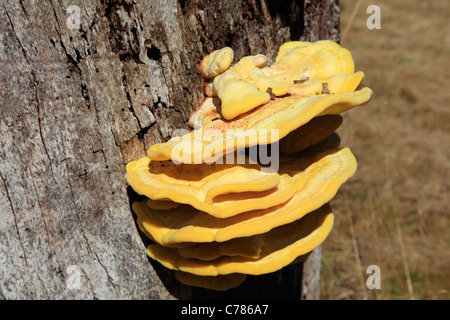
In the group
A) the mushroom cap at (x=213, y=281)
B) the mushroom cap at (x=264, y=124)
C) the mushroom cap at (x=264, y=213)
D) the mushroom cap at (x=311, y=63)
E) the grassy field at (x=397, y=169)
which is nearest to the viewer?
the mushroom cap at (x=264, y=124)

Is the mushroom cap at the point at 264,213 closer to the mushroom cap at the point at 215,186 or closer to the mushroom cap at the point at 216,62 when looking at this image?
the mushroom cap at the point at 215,186

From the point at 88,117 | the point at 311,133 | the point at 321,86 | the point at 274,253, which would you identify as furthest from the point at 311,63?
the point at 88,117

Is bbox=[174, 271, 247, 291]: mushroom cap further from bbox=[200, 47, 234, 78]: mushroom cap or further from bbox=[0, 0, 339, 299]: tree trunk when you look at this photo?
bbox=[200, 47, 234, 78]: mushroom cap

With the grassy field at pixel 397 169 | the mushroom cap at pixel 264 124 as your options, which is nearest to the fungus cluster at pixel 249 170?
the mushroom cap at pixel 264 124

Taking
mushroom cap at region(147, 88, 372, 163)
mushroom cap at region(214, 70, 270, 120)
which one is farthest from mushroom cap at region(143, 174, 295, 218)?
mushroom cap at region(214, 70, 270, 120)

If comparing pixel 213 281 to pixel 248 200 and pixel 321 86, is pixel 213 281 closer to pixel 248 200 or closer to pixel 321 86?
pixel 248 200

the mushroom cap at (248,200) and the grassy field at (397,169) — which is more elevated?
the mushroom cap at (248,200)

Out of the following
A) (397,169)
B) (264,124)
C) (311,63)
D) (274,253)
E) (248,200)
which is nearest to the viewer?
A: (264,124)
